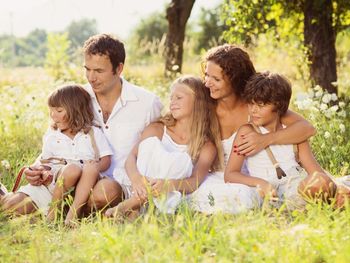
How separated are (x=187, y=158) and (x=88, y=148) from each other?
0.70 meters

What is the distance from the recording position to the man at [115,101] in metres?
4.74

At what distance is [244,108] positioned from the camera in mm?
4836

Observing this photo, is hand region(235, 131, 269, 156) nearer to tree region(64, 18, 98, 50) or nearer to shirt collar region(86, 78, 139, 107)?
shirt collar region(86, 78, 139, 107)

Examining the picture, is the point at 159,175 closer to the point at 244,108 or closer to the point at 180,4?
the point at 244,108

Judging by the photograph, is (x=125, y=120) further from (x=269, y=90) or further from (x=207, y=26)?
(x=207, y=26)

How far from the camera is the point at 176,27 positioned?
1194 cm

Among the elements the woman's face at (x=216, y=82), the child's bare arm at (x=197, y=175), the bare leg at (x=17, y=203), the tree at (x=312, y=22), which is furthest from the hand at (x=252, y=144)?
the tree at (x=312, y=22)

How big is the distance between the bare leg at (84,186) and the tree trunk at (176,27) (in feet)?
22.6

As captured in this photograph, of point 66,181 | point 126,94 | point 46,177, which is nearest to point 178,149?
point 126,94

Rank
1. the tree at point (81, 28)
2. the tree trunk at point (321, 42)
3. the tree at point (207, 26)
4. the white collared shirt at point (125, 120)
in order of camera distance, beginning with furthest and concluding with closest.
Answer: the tree at point (81, 28), the tree at point (207, 26), the tree trunk at point (321, 42), the white collared shirt at point (125, 120)

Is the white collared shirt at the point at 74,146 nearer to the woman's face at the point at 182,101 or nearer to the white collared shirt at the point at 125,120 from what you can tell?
the white collared shirt at the point at 125,120

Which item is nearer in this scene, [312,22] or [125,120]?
[125,120]

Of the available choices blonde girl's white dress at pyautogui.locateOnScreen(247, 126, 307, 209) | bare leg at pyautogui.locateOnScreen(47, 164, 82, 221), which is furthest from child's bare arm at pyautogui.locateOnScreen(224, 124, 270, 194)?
bare leg at pyautogui.locateOnScreen(47, 164, 82, 221)

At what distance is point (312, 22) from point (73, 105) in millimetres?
4839
